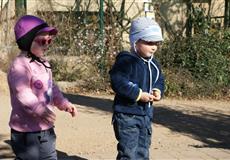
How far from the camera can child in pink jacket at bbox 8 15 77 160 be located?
4.03 meters

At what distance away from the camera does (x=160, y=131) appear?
7762 mm

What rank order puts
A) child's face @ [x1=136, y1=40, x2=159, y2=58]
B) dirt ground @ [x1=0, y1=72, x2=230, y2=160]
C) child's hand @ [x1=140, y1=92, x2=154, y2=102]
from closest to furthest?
child's hand @ [x1=140, y1=92, x2=154, y2=102]
child's face @ [x1=136, y1=40, x2=159, y2=58]
dirt ground @ [x1=0, y1=72, x2=230, y2=160]

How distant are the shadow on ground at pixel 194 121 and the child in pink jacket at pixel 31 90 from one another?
335 centimetres

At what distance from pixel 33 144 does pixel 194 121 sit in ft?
16.0

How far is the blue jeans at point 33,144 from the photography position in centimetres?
411

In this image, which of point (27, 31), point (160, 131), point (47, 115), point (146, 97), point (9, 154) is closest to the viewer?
point (47, 115)

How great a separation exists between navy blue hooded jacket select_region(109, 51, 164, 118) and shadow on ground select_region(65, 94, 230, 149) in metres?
2.55

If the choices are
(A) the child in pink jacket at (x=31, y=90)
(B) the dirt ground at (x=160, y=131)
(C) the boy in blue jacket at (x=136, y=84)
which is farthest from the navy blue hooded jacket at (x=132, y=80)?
(B) the dirt ground at (x=160, y=131)

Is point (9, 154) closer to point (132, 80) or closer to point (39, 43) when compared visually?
point (132, 80)

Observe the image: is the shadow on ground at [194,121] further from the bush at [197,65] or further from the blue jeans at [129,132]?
the blue jeans at [129,132]

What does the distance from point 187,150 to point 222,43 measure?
569cm

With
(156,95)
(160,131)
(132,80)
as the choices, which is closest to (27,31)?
(132,80)

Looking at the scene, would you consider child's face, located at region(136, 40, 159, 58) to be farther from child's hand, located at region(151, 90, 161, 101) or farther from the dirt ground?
the dirt ground

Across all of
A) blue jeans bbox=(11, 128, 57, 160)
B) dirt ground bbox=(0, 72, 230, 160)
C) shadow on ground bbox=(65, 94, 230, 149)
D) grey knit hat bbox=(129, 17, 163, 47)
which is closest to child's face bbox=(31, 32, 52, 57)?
blue jeans bbox=(11, 128, 57, 160)
